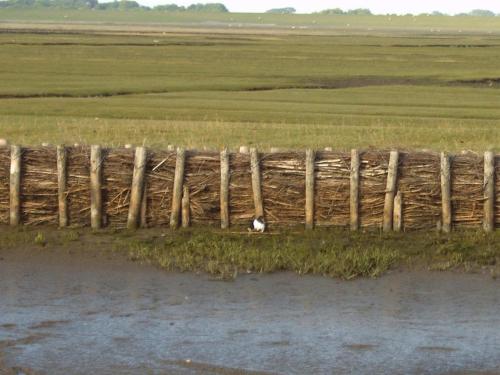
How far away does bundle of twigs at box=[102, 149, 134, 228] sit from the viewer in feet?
53.6

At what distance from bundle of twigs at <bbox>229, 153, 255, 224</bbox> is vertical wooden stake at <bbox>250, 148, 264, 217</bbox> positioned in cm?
11

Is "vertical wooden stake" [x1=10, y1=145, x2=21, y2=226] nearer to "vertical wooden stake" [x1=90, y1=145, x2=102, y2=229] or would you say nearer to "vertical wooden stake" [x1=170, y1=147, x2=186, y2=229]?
"vertical wooden stake" [x1=90, y1=145, x2=102, y2=229]

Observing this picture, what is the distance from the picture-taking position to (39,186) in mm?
A: 16453

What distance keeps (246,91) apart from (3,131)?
995 inches

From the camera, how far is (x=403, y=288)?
1327cm

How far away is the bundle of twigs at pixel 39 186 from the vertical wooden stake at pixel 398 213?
536 cm

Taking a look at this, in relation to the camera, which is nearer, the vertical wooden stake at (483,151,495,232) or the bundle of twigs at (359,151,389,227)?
the vertical wooden stake at (483,151,495,232)

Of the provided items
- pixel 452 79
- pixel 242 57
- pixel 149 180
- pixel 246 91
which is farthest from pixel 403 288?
pixel 242 57

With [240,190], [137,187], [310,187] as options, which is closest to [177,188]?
[137,187]

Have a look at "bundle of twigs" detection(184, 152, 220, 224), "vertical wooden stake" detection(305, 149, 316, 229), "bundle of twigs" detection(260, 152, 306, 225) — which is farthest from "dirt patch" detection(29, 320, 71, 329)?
"vertical wooden stake" detection(305, 149, 316, 229)

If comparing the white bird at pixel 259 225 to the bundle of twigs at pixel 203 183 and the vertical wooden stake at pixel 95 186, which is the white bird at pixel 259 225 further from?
the vertical wooden stake at pixel 95 186

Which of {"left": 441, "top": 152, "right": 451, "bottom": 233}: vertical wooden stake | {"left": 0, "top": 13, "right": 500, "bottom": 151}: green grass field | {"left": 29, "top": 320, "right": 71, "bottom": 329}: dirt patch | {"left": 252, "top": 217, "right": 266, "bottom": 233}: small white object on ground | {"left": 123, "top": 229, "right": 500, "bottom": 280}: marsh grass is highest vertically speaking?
{"left": 441, "top": 152, "right": 451, "bottom": 233}: vertical wooden stake

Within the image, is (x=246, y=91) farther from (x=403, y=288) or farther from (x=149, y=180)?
(x=403, y=288)

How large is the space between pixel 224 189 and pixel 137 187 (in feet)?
4.48
